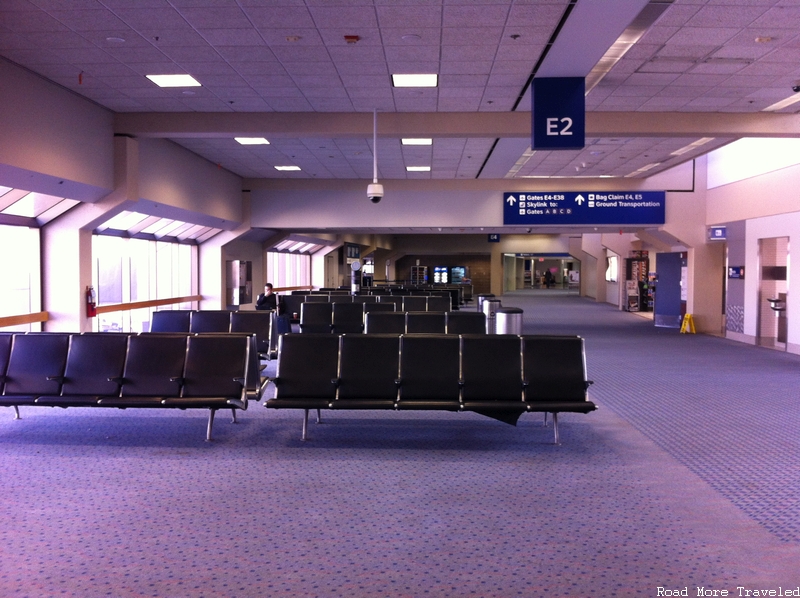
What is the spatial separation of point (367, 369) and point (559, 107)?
15.6ft

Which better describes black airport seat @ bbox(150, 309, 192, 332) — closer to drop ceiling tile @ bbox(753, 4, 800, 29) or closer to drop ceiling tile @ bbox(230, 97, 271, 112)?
drop ceiling tile @ bbox(230, 97, 271, 112)

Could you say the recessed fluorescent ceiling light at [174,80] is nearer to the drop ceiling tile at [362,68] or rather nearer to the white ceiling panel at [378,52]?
the white ceiling panel at [378,52]

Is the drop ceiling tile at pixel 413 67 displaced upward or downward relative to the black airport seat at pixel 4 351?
upward

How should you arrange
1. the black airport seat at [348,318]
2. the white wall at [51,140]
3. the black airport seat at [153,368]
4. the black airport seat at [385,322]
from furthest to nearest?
1. the black airport seat at [348,318]
2. the black airport seat at [385,322]
3. the white wall at [51,140]
4. the black airport seat at [153,368]

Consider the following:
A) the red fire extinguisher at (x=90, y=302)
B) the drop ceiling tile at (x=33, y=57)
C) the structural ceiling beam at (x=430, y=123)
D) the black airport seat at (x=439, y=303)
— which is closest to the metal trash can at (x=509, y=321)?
the black airport seat at (x=439, y=303)

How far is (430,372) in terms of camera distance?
20.4 feet

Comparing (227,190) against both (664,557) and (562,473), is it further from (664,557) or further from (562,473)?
(664,557)

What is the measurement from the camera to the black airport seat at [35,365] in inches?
247

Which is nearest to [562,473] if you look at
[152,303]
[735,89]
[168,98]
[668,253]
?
[735,89]

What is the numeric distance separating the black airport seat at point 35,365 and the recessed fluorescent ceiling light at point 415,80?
5.29 meters

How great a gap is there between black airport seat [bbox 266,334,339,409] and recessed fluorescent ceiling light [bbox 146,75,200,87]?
4.59 metres

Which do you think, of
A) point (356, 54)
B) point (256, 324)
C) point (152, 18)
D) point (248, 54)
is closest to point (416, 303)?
point (256, 324)

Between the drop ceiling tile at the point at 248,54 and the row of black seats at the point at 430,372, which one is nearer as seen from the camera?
the row of black seats at the point at 430,372

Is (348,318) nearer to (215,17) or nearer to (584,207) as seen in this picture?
(215,17)
